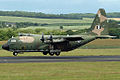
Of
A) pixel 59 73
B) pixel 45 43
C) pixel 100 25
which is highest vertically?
pixel 100 25

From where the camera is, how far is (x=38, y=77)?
34344 mm

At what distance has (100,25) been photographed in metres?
67.2

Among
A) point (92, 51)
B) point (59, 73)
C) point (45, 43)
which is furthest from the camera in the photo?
point (92, 51)

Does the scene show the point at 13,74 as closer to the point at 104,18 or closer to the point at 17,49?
the point at 17,49

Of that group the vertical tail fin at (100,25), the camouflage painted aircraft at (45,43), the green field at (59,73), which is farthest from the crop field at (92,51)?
the green field at (59,73)

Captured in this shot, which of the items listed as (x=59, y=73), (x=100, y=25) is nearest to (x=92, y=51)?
(x=100, y=25)

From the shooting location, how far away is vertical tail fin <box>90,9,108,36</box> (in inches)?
2608

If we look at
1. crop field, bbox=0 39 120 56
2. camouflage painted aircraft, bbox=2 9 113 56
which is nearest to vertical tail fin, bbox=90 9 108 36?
camouflage painted aircraft, bbox=2 9 113 56

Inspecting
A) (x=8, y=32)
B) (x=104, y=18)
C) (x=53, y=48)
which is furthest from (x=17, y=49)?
(x=8, y=32)

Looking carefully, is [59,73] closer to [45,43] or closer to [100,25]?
[45,43]

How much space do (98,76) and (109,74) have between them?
2111 millimetres

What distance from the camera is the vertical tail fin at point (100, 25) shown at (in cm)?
6625

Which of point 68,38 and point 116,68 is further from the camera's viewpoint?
point 68,38

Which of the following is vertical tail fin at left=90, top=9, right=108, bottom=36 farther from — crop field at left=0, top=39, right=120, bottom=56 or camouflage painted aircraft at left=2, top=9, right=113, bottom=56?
Result: crop field at left=0, top=39, right=120, bottom=56
